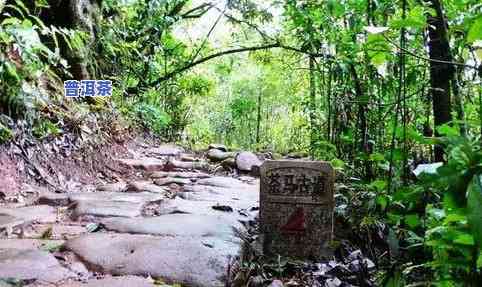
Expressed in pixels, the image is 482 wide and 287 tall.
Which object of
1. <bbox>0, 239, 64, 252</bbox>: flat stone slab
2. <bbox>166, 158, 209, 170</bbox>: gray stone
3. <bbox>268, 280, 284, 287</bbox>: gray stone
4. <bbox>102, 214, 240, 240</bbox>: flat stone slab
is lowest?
<bbox>268, 280, 284, 287</bbox>: gray stone

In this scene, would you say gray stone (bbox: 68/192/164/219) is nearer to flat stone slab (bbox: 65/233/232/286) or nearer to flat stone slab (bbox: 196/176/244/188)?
flat stone slab (bbox: 65/233/232/286)

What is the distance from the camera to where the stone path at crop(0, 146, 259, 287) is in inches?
69.4

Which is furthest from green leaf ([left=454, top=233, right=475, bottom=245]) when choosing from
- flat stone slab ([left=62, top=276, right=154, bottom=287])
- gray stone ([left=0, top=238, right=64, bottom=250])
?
gray stone ([left=0, top=238, right=64, bottom=250])

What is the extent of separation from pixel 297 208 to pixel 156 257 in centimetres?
87

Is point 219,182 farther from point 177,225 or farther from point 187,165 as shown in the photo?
point 177,225

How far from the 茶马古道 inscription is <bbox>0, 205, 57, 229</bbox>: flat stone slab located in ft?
3.80

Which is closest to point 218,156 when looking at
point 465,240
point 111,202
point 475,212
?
point 111,202

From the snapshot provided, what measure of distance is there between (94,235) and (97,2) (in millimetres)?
4349

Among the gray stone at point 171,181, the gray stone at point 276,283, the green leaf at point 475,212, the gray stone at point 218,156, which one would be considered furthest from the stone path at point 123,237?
the gray stone at point 218,156

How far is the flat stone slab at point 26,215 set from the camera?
Result: 2.44 m

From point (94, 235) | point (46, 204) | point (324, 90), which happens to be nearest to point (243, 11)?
point (324, 90)

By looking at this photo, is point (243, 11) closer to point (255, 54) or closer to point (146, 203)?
point (255, 54)

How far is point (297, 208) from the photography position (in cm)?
253

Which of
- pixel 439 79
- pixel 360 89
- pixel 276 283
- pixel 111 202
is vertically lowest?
pixel 276 283
